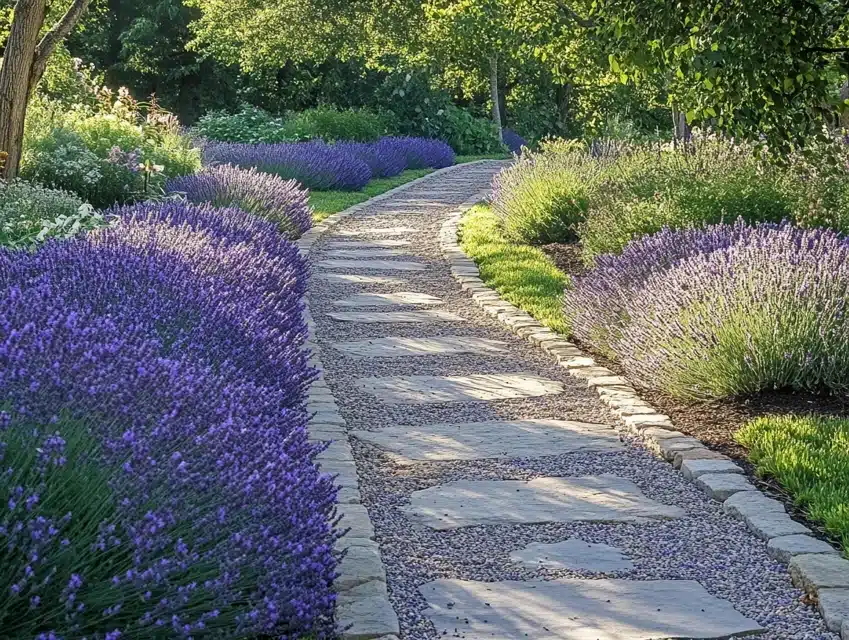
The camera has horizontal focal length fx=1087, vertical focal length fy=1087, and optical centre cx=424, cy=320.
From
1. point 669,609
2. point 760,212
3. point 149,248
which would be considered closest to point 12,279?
point 149,248

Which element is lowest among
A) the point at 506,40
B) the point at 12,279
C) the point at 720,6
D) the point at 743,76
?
the point at 12,279

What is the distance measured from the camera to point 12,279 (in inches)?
173

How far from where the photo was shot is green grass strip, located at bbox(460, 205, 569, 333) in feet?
25.1

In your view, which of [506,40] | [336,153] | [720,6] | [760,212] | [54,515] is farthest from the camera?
[336,153]

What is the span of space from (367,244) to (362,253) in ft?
2.17

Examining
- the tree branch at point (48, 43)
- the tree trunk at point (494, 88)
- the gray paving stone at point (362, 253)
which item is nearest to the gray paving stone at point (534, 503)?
the gray paving stone at point (362, 253)

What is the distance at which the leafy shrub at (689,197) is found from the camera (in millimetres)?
8445

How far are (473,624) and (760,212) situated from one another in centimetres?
621

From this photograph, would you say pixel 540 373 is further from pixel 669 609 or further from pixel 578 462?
pixel 669 609

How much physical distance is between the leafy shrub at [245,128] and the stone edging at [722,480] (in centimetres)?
1506

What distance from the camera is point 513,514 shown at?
392 cm

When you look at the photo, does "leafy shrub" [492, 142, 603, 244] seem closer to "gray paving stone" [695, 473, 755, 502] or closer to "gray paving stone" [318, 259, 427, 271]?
"gray paving stone" [318, 259, 427, 271]

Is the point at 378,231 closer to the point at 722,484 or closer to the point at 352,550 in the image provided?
the point at 722,484

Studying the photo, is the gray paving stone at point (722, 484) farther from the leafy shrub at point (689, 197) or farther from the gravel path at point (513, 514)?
the leafy shrub at point (689, 197)
